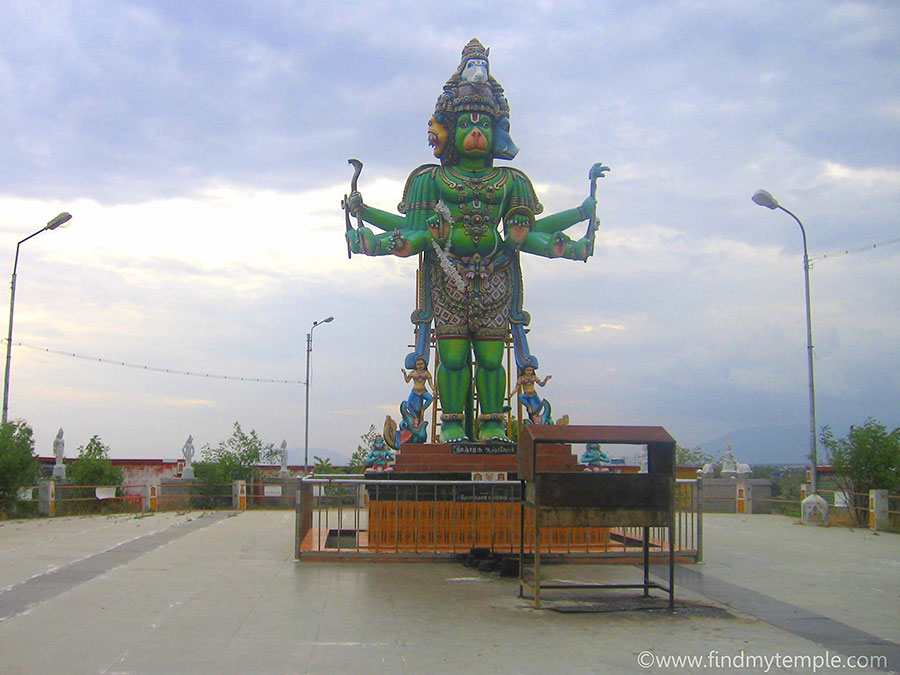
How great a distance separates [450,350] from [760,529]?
7.84 meters

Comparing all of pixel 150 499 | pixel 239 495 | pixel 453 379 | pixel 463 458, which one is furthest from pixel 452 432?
pixel 150 499

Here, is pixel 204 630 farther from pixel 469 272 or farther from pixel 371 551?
pixel 469 272

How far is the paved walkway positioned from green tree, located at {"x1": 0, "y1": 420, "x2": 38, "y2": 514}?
8.70 metres

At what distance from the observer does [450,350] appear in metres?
17.1

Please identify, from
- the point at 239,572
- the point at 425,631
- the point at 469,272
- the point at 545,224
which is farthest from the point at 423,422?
the point at 425,631

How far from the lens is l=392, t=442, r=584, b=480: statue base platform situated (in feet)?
49.5

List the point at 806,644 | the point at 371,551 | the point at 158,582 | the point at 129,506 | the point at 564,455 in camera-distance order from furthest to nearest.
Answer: the point at 129,506
the point at 564,455
the point at 371,551
the point at 158,582
the point at 806,644

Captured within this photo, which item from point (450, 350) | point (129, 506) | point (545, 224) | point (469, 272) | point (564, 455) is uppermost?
point (545, 224)

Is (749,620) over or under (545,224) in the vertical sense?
under

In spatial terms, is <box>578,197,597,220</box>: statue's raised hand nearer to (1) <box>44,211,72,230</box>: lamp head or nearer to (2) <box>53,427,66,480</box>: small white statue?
(1) <box>44,211,72,230</box>: lamp head

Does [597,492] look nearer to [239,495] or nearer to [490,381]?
[490,381]

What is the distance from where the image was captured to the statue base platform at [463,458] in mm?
15102

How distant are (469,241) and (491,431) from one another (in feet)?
12.0

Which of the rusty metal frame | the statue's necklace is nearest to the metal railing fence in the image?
the rusty metal frame
